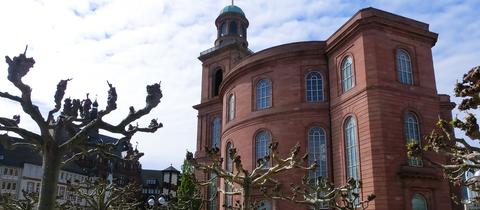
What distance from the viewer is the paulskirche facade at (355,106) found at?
2319cm

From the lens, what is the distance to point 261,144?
31.1 meters

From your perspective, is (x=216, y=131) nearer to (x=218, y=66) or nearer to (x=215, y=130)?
(x=215, y=130)

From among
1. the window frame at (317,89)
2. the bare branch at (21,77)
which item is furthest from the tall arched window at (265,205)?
the bare branch at (21,77)

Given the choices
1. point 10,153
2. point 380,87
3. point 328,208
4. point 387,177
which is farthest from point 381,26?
point 10,153

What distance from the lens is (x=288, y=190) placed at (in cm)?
2819

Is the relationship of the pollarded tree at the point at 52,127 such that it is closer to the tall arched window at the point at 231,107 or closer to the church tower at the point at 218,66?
the tall arched window at the point at 231,107

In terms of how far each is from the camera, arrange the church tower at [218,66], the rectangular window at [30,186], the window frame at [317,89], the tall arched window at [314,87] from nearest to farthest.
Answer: the window frame at [317,89], the tall arched window at [314,87], the church tower at [218,66], the rectangular window at [30,186]

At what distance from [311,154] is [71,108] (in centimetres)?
2031

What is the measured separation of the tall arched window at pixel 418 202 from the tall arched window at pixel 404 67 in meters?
6.49

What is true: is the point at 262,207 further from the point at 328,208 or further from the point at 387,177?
the point at 387,177

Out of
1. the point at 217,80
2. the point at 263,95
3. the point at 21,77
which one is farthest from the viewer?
the point at 217,80

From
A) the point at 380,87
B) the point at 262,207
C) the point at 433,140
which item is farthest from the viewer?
the point at 262,207

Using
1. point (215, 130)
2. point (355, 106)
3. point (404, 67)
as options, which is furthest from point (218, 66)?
point (404, 67)

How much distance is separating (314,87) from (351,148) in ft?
18.7
